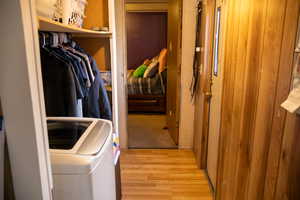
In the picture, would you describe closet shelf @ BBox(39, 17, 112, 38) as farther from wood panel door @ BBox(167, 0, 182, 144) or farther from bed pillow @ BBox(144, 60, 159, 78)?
bed pillow @ BBox(144, 60, 159, 78)

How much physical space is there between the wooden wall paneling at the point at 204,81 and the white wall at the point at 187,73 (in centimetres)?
26

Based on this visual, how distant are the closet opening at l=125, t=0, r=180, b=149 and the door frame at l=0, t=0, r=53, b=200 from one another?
2.50m

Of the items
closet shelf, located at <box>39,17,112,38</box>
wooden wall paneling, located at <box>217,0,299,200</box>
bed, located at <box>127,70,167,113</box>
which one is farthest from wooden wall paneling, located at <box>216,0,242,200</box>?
bed, located at <box>127,70,167,113</box>

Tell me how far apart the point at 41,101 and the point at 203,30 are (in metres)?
2.14

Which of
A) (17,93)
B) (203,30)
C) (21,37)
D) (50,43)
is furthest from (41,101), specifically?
(203,30)

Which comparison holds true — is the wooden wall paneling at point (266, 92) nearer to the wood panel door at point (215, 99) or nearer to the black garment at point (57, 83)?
the wood panel door at point (215, 99)

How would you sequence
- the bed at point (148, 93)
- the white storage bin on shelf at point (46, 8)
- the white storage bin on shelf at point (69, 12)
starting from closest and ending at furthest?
1. the white storage bin on shelf at point (46, 8)
2. the white storage bin on shelf at point (69, 12)
3. the bed at point (148, 93)

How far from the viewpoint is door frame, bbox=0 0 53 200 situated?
1.88 feet

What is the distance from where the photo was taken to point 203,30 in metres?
2.48

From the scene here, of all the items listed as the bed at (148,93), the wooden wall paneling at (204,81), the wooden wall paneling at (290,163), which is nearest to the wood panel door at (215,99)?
the wooden wall paneling at (204,81)

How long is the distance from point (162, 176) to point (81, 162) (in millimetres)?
1695

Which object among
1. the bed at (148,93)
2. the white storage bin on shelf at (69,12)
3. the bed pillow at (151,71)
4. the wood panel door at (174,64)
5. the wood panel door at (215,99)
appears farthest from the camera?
the bed pillow at (151,71)

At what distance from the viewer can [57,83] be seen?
1607 millimetres

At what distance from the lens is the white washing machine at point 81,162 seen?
1.07m
